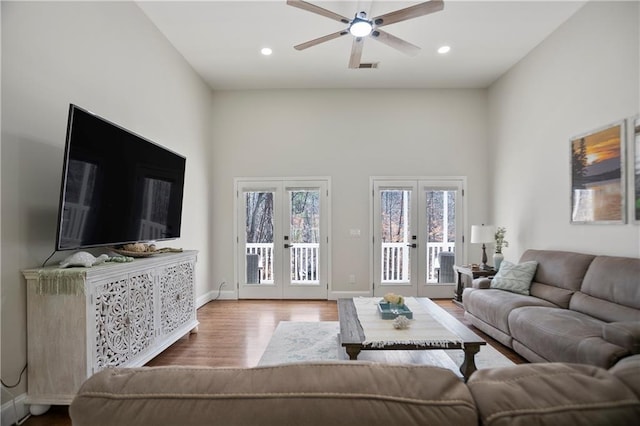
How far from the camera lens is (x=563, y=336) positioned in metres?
2.41

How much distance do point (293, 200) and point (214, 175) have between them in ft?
4.83

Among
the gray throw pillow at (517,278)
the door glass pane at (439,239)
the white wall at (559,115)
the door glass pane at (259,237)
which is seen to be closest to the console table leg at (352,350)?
the gray throw pillow at (517,278)

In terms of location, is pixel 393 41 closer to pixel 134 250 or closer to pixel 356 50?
pixel 356 50

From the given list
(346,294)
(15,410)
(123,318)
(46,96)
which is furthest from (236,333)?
(46,96)

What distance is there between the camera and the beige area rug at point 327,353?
9.66ft

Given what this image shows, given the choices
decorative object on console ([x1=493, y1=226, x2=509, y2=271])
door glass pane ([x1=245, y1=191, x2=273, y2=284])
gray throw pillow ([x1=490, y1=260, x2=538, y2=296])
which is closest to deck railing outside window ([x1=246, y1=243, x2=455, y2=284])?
door glass pane ([x1=245, y1=191, x2=273, y2=284])

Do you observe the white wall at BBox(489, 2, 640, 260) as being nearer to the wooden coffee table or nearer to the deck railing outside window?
the deck railing outside window

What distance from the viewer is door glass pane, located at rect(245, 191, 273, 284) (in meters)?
5.48

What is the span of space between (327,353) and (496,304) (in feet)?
6.08

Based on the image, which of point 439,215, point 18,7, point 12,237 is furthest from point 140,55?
point 439,215

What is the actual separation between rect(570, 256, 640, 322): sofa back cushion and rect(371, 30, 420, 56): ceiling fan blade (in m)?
2.77

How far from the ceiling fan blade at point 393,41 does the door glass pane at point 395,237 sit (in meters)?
2.56

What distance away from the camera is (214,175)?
553 centimetres

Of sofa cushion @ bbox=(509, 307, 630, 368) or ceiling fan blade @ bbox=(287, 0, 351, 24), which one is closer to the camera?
sofa cushion @ bbox=(509, 307, 630, 368)
